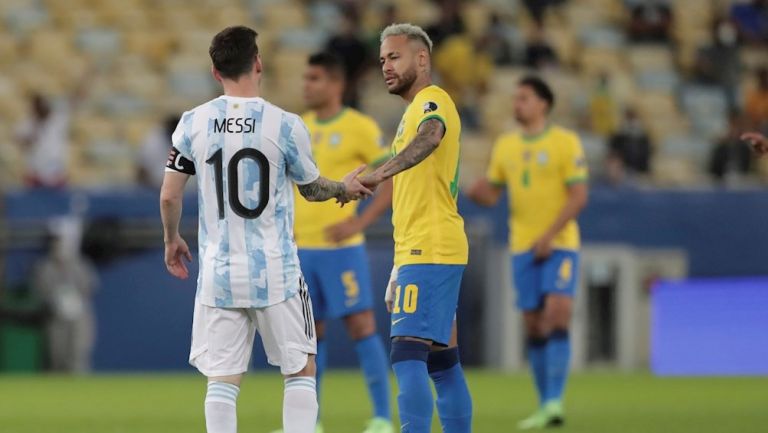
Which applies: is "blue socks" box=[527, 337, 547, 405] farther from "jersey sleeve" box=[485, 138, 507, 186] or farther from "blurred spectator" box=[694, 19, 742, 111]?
"blurred spectator" box=[694, 19, 742, 111]

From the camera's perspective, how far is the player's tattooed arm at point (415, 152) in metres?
7.85

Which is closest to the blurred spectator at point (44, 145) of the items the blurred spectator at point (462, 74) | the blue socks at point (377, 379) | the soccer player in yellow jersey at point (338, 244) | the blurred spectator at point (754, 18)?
the blurred spectator at point (462, 74)

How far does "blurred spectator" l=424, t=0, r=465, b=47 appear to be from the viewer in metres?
21.8

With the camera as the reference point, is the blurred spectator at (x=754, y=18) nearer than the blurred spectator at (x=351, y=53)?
No

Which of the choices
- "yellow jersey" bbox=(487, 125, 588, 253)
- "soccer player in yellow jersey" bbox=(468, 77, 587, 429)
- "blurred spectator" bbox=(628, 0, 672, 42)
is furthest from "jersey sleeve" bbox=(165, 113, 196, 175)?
"blurred spectator" bbox=(628, 0, 672, 42)

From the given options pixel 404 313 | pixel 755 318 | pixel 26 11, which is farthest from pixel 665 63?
pixel 404 313

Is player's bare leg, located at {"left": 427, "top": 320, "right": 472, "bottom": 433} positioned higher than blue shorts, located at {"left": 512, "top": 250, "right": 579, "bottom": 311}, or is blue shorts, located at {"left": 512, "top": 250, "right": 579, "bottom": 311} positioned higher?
blue shorts, located at {"left": 512, "top": 250, "right": 579, "bottom": 311}

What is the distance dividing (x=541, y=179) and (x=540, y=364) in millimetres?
1344

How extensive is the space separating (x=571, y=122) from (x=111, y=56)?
20.6 feet

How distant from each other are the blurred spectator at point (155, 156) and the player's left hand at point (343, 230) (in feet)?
29.5

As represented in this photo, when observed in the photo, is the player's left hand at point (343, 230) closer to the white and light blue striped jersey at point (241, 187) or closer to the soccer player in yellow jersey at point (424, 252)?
the soccer player in yellow jersey at point (424, 252)

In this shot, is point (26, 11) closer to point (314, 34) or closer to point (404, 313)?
point (314, 34)

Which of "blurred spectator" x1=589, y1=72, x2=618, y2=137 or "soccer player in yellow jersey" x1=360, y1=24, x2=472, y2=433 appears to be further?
"blurred spectator" x1=589, y1=72, x2=618, y2=137

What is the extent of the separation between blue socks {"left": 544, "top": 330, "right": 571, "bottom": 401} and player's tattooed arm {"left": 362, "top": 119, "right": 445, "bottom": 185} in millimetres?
3952
